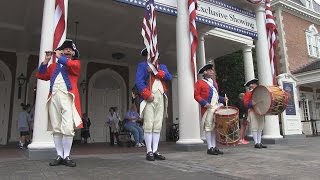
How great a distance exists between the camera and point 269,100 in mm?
7164

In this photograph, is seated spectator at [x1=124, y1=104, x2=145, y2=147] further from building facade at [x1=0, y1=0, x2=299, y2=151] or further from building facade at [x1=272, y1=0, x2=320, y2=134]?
building facade at [x1=272, y1=0, x2=320, y2=134]

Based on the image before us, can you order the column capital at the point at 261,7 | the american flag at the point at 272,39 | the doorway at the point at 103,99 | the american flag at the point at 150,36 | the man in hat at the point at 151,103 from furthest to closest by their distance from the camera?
the doorway at the point at 103,99
the column capital at the point at 261,7
the american flag at the point at 272,39
the american flag at the point at 150,36
the man in hat at the point at 151,103

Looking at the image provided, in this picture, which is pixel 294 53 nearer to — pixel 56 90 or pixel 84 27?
pixel 84 27

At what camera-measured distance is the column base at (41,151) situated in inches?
221

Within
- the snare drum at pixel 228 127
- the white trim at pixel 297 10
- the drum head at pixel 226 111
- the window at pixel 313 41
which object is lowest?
the snare drum at pixel 228 127

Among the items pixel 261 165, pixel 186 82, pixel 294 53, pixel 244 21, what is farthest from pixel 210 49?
pixel 261 165

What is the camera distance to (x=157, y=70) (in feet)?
19.0

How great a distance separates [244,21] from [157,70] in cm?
550

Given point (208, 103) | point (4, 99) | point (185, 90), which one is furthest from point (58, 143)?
point (4, 99)

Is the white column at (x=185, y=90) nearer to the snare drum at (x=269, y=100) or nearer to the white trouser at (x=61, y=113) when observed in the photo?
the snare drum at (x=269, y=100)

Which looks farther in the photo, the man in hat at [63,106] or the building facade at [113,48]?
the building facade at [113,48]

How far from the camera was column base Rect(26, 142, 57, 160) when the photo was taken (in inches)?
221

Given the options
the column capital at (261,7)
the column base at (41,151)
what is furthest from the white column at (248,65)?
the column base at (41,151)

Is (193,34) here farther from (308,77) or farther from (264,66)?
(308,77)
